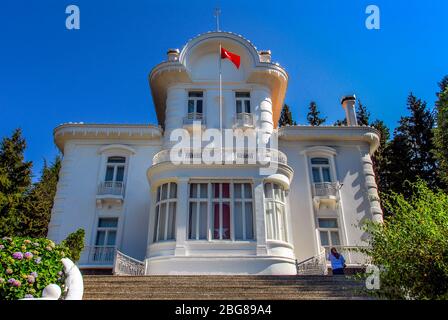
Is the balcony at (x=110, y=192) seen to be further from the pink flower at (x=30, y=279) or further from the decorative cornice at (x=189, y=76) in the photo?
the pink flower at (x=30, y=279)

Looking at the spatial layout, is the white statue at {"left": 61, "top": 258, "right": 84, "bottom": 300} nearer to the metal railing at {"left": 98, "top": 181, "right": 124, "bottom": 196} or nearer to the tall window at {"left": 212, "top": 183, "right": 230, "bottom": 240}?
the tall window at {"left": 212, "top": 183, "right": 230, "bottom": 240}

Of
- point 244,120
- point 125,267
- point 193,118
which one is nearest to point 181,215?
point 125,267

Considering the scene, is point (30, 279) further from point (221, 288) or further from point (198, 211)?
point (198, 211)

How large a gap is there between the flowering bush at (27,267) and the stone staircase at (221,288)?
2.25m

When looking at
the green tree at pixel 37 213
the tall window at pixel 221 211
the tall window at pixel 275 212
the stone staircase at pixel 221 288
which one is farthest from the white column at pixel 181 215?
the green tree at pixel 37 213

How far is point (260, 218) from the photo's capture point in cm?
1384

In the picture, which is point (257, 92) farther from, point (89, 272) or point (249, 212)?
point (89, 272)

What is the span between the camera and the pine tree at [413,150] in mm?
26328

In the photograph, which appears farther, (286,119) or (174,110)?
(286,119)

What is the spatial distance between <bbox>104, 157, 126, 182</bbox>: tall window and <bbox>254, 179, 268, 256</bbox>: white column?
7.70 meters

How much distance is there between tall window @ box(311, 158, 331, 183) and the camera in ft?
59.6

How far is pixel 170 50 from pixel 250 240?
12.7 m

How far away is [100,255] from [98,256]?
96 millimetres
